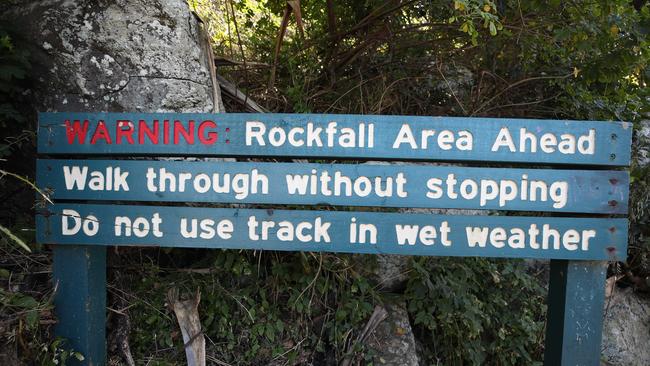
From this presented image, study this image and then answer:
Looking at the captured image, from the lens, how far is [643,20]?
347 cm

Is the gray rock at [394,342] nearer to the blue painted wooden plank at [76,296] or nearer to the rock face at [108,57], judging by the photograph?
the blue painted wooden plank at [76,296]

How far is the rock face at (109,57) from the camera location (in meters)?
3.20

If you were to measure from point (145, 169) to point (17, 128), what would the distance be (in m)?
1.33

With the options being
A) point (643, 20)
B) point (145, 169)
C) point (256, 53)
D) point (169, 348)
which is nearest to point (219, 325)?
point (169, 348)

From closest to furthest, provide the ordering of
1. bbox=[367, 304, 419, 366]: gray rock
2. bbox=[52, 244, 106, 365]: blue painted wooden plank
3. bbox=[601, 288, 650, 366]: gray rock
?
Answer: bbox=[52, 244, 106, 365]: blue painted wooden plank < bbox=[367, 304, 419, 366]: gray rock < bbox=[601, 288, 650, 366]: gray rock

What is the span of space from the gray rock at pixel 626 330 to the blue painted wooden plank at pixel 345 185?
191cm

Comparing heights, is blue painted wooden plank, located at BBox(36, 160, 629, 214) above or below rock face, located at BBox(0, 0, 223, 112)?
below

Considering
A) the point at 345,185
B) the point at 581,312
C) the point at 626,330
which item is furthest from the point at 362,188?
the point at 626,330

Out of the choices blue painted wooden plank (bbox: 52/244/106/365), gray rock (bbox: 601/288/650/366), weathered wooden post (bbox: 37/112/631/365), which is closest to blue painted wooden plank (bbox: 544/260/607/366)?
weathered wooden post (bbox: 37/112/631/365)

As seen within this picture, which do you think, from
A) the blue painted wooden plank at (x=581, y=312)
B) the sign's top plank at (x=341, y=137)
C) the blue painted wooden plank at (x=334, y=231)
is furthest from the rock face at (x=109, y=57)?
the blue painted wooden plank at (x=581, y=312)

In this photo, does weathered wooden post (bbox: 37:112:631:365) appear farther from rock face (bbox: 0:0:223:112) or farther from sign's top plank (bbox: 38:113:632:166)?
rock face (bbox: 0:0:223:112)

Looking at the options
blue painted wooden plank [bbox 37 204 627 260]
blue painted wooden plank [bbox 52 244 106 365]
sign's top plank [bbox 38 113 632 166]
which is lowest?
blue painted wooden plank [bbox 52 244 106 365]

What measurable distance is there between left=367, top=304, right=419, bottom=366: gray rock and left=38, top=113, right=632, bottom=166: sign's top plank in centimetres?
140

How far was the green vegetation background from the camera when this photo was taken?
3.11m
